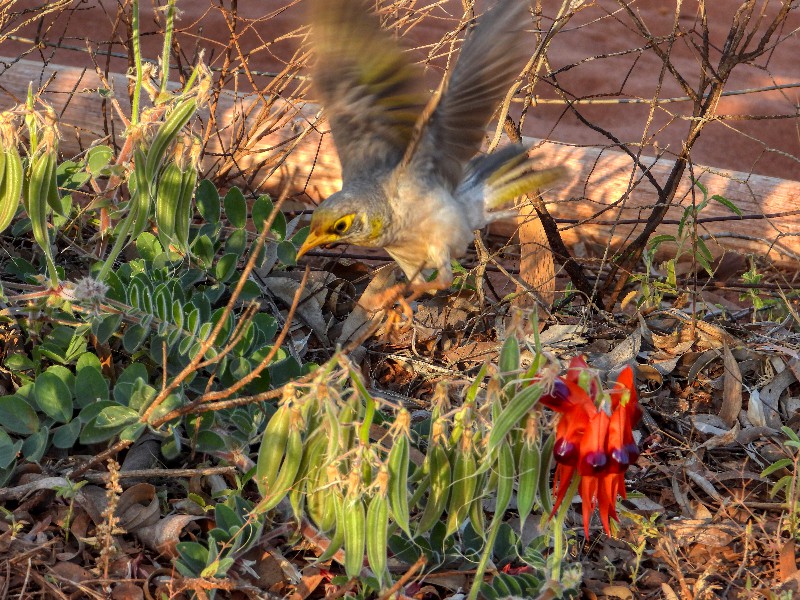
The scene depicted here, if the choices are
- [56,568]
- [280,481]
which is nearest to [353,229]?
[280,481]

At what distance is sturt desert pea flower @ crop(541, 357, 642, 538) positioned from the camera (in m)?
1.72

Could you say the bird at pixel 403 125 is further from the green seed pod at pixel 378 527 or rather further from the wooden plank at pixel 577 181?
the wooden plank at pixel 577 181

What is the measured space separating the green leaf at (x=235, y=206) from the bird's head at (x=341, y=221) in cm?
43

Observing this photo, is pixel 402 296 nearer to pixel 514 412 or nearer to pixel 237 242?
pixel 237 242

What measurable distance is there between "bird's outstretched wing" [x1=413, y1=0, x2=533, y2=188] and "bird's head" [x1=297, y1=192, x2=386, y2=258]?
24 cm

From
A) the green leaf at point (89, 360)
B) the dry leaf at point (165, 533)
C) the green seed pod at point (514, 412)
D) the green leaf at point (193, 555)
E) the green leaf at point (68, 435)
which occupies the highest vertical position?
the green seed pod at point (514, 412)

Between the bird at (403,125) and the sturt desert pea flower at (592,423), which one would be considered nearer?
the sturt desert pea flower at (592,423)

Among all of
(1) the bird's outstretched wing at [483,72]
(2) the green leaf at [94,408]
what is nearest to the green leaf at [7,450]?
(2) the green leaf at [94,408]

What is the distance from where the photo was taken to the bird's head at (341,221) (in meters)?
2.45

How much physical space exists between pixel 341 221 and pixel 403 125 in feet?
1.11

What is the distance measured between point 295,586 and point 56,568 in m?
0.52

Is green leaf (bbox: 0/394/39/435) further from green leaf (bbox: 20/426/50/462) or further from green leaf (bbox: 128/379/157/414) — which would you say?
green leaf (bbox: 128/379/157/414)

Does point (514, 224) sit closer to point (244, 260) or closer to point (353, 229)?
point (244, 260)

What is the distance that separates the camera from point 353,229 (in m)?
2.49
